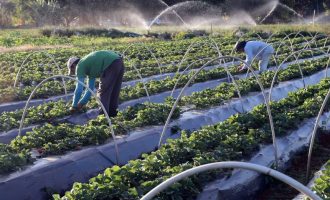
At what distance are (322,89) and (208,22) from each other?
1553 inches

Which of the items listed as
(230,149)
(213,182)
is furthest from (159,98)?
(213,182)

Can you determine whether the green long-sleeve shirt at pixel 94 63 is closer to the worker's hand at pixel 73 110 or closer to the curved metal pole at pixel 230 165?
the worker's hand at pixel 73 110

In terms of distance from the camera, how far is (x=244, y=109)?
11.0 meters

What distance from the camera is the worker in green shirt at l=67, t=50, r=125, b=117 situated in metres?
9.00

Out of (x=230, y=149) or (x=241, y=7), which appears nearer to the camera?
(x=230, y=149)

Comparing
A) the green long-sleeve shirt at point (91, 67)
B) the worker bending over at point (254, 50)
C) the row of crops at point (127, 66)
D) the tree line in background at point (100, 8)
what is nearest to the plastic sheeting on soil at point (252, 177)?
the row of crops at point (127, 66)

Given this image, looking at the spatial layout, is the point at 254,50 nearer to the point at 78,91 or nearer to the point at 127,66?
the point at 127,66

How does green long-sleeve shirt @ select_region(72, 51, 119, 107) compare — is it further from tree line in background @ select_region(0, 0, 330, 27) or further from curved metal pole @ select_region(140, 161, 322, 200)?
tree line in background @ select_region(0, 0, 330, 27)

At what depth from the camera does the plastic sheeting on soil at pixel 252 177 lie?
6.16 m

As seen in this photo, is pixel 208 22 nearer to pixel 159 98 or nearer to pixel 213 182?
pixel 159 98

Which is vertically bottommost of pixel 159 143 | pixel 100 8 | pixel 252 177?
pixel 252 177

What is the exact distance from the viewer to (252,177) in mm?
6699

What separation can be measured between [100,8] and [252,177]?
4693 cm

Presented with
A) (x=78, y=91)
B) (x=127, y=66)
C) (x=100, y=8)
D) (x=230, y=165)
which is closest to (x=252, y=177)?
(x=230, y=165)
